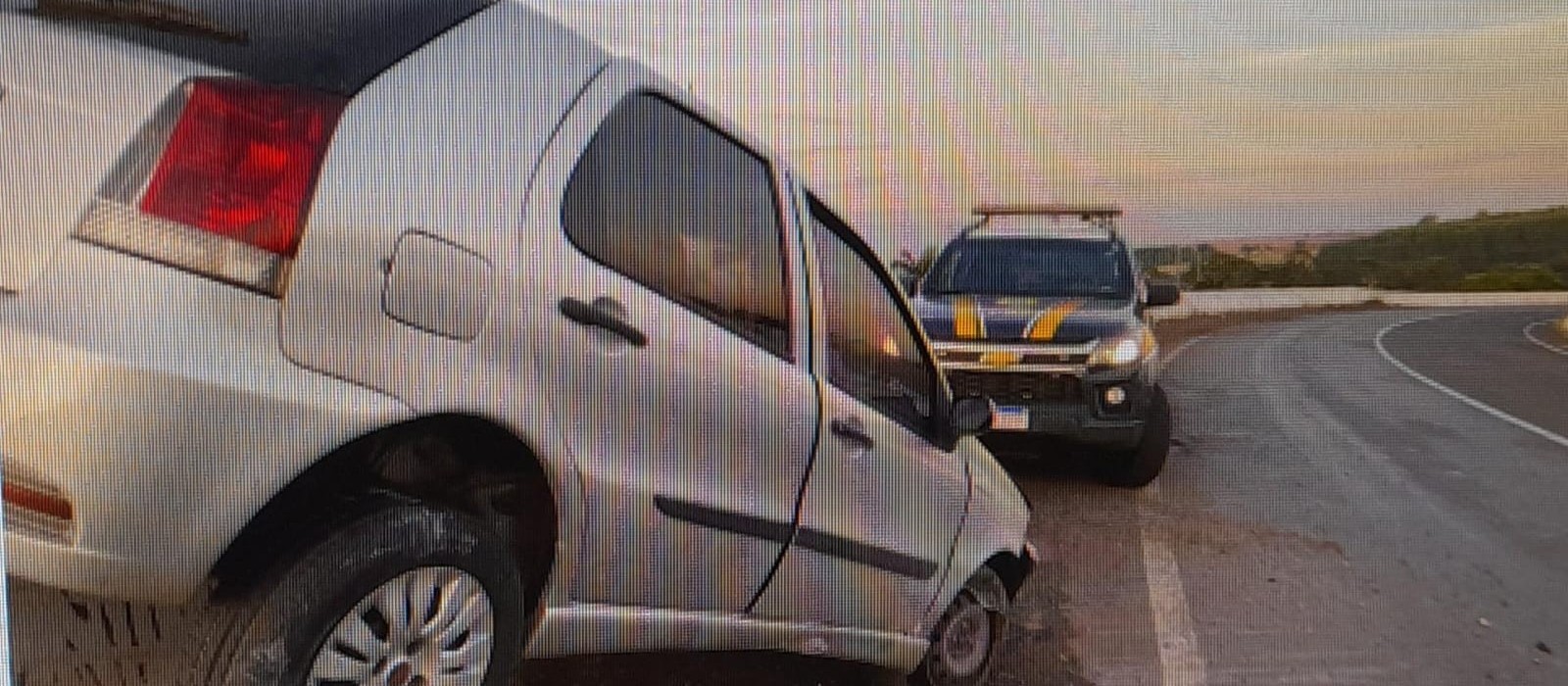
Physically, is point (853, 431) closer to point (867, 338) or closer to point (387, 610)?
point (867, 338)

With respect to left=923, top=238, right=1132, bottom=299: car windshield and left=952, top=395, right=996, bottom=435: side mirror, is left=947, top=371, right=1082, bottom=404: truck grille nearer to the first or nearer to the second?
left=923, top=238, right=1132, bottom=299: car windshield

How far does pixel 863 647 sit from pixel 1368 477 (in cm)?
235

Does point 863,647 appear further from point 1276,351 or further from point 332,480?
point 1276,351

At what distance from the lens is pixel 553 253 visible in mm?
1594

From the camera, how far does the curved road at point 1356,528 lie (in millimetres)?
2865

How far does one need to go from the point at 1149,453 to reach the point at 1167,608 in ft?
4.70

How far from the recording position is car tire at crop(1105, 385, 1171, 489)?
4543 mm

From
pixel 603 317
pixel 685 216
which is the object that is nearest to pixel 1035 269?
pixel 685 216

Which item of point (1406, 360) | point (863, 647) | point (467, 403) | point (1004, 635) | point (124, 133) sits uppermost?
point (124, 133)

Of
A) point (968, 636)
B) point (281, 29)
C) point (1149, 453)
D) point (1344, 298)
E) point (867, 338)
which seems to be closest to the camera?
point (281, 29)

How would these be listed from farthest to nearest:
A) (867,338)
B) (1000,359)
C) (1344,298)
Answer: (1000,359) → (1344,298) → (867,338)

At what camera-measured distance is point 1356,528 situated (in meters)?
3.70

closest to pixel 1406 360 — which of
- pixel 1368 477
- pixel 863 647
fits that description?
pixel 1368 477

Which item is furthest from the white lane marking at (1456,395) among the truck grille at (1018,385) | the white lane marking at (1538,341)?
the truck grille at (1018,385)
